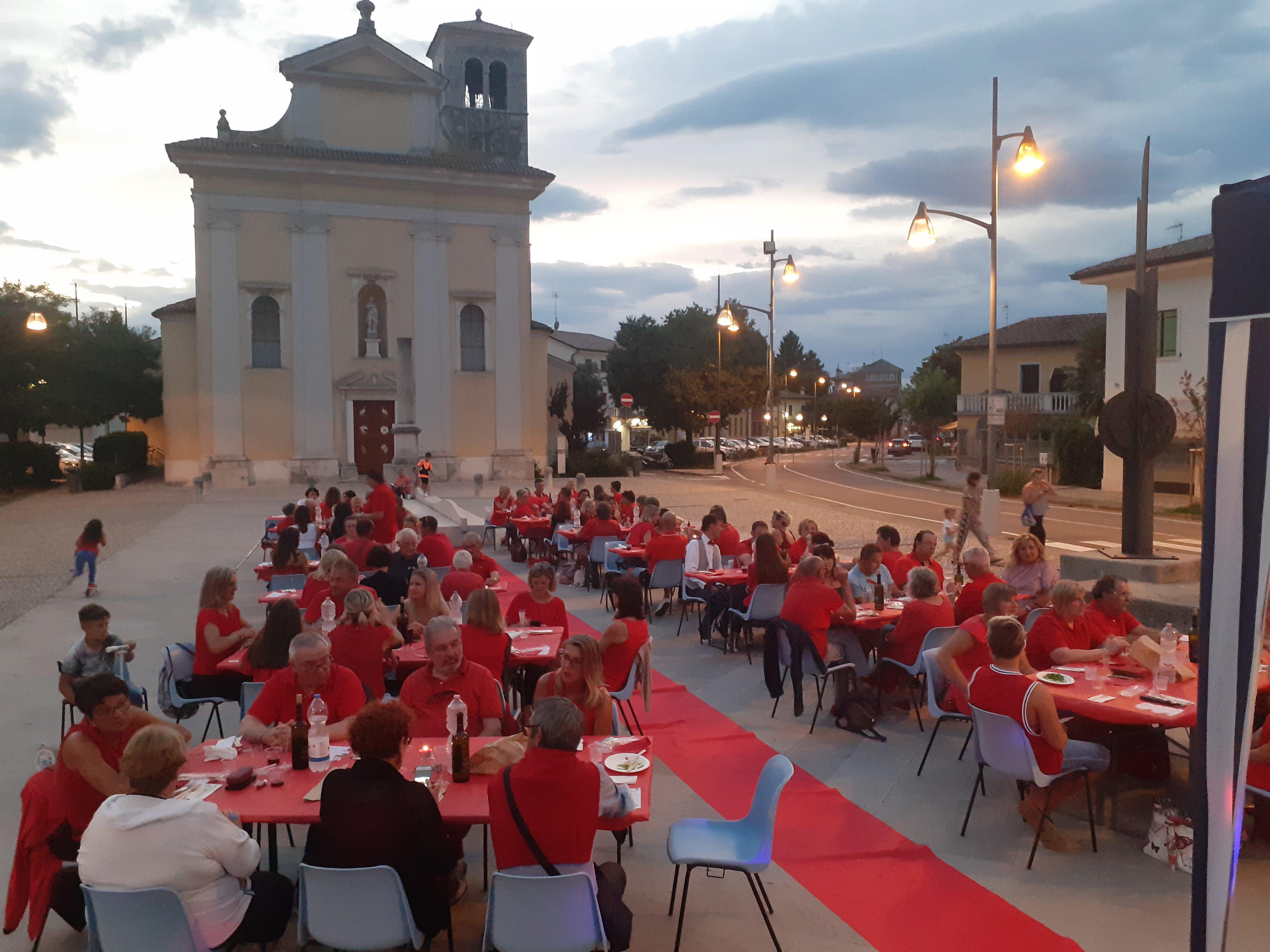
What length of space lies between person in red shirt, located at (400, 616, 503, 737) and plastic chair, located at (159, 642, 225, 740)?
2.30 metres

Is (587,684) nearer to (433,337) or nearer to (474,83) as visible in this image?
(433,337)

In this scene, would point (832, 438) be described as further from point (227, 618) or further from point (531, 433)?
point (227, 618)

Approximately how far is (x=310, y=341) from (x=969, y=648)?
31.9 metres

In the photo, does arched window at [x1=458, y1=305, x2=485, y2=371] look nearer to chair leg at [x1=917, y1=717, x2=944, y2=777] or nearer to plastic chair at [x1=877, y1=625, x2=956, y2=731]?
plastic chair at [x1=877, y1=625, x2=956, y2=731]

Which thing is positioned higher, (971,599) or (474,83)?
(474,83)

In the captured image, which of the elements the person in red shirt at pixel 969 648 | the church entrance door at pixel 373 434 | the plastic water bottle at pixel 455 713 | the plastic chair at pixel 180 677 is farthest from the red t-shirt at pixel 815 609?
the church entrance door at pixel 373 434

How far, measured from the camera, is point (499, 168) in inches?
1385

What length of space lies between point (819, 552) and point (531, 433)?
28438 mm

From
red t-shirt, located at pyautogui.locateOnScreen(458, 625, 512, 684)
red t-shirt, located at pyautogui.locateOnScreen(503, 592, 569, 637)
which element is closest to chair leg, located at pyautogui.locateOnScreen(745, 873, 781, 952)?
red t-shirt, located at pyautogui.locateOnScreen(458, 625, 512, 684)

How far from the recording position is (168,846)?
11.1 feet

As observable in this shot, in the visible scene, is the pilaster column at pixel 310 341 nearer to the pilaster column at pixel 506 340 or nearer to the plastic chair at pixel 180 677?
the pilaster column at pixel 506 340

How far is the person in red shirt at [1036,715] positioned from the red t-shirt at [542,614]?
11.5 ft

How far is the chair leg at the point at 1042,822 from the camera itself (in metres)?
5.14

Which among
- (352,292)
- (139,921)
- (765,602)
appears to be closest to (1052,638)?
(765,602)
